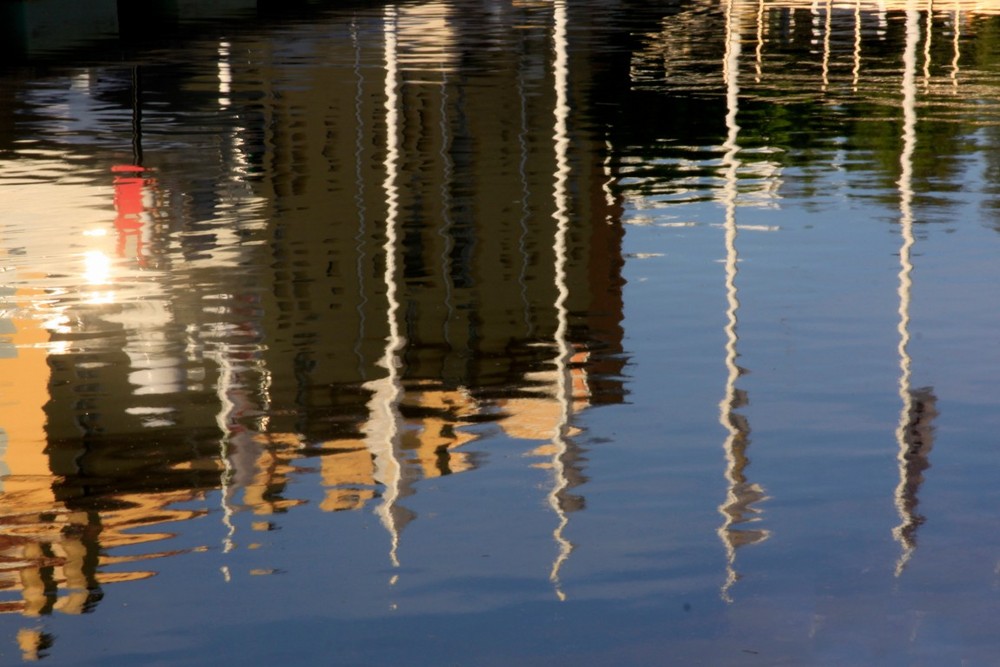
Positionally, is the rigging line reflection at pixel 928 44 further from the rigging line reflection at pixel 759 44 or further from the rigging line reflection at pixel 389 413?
the rigging line reflection at pixel 389 413

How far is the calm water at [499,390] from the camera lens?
789 cm

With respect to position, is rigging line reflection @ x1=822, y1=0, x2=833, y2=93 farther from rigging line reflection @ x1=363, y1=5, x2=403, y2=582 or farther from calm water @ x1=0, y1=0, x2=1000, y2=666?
rigging line reflection @ x1=363, y1=5, x2=403, y2=582

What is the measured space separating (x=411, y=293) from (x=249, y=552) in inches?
285

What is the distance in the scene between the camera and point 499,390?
12.3 metres

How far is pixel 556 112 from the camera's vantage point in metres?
31.2

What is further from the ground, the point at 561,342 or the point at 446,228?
the point at 446,228

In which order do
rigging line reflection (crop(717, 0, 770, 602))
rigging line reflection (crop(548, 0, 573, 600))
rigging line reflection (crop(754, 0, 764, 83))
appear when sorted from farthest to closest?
rigging line reflection (crop(754, 0, 764, 83)), rigging line reflection (crop(548, 0, 573, 600)), rigging line reflection (crop(717, 0, 770, 602))

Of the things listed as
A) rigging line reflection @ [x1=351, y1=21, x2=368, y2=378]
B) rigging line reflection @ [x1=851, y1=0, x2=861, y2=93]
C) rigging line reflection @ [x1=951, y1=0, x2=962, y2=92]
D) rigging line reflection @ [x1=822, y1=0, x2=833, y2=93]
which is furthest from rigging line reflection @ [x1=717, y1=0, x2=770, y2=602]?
rigging line reflection @ [x1=951, y1=0, x2=962, y2=92]

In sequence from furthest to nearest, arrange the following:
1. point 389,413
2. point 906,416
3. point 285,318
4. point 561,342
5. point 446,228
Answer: point 446,228, point 285,318, point 561,342, point 389,413, point 906,416

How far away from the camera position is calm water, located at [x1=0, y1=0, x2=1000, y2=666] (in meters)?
7.89

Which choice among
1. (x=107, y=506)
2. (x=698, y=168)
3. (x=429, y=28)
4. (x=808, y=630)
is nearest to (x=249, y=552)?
(x=107, y=506)

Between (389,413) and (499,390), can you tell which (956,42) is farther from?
(389,413)

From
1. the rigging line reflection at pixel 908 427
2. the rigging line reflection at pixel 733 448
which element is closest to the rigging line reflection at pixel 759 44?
the rigging line reflection at pixel 733 448

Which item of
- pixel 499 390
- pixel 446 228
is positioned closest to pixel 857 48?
pixel 446 228
